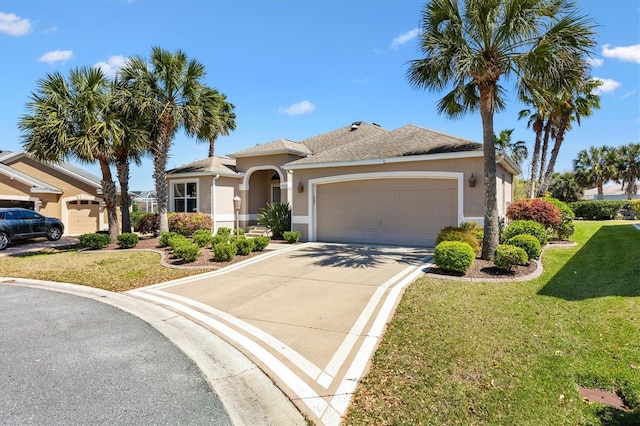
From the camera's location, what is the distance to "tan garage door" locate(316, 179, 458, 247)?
13109mm

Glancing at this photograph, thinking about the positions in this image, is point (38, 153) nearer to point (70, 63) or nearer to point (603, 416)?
point (70, 63)

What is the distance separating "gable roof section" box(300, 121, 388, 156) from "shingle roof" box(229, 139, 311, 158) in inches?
30.4

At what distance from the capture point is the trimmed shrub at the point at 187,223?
688 inches

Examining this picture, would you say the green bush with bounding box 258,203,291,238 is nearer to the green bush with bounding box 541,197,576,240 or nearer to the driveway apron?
the driveway apron

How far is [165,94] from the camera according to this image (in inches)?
608

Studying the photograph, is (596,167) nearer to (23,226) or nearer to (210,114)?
(210,114)

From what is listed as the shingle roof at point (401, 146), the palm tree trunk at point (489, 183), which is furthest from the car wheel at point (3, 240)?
the palm tree trunk at point (489, 183)

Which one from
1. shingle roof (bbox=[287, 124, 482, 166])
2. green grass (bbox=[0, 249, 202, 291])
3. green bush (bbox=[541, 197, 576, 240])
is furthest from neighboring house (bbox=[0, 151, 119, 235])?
green bush (bbox=[541, 197, 576, 240])

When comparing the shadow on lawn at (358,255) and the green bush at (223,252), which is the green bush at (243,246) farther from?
the shadow on lawn at (358,255)

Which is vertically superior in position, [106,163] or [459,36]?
[459,36]

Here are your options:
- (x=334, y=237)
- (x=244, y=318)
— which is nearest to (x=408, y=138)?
(x=334, y=237)

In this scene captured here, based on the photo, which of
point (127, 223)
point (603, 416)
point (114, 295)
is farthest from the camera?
point (127, 223)

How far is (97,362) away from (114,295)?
13.5 ft

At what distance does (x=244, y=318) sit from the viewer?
6.22 m
